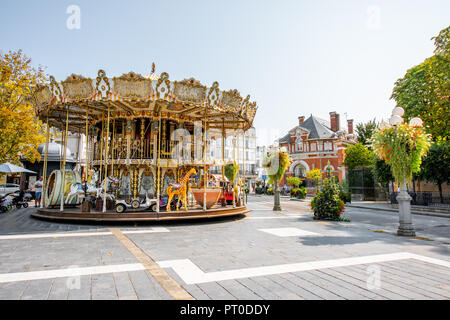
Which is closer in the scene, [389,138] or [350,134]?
[389,138]

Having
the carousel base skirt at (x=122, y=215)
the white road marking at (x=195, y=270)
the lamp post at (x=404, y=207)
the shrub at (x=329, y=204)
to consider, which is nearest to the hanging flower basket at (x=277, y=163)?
the shrub at (x=329, y=204)

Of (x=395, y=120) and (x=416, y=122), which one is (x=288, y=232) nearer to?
(x=395, y=120)

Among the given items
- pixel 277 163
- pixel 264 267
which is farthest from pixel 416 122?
pixel 277 163

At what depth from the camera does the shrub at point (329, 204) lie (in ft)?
40.0

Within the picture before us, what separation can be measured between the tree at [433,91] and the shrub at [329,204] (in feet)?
38.8

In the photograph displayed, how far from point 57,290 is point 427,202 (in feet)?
80.5

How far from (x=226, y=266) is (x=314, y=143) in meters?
46.3

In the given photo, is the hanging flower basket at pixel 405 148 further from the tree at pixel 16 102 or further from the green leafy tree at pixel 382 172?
the tree at pixel 16 102

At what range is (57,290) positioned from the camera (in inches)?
136

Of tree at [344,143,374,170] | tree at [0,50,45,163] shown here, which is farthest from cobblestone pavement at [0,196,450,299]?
tree at [344,143,374,170]

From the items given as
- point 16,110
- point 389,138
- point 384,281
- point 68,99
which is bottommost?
point 384,281

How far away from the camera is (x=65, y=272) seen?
4219mm
